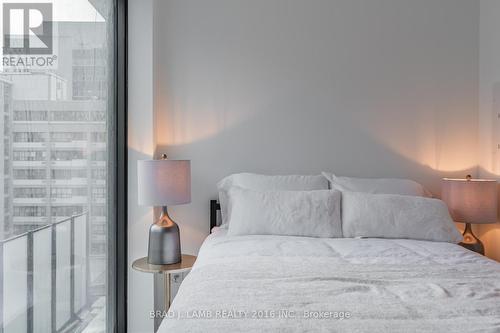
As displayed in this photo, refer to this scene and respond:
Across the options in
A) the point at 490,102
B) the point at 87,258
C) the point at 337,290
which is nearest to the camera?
the point at 337,290

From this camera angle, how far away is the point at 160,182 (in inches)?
98.3

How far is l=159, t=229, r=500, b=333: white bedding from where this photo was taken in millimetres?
1173

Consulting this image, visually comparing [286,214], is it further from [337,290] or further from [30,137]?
[30,137]

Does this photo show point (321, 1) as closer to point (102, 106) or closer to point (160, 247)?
point (102, 106)

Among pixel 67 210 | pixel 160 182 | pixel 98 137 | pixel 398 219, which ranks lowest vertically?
pixel 398 219

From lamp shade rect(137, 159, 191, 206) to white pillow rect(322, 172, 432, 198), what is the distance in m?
1.13

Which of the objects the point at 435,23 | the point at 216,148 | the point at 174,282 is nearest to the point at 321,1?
the point at 435,23

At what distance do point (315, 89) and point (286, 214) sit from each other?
1.10 m

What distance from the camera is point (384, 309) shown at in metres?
1.27

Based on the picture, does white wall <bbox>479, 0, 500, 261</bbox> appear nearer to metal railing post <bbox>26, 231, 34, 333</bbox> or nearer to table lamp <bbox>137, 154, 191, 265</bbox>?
table lamp <bbox>137, 154, 191, 265</bbox>

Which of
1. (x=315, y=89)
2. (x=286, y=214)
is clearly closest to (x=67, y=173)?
(x=286, y=214)

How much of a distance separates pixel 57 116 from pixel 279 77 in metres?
1.73

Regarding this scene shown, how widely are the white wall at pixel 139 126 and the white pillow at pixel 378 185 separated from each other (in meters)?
1.37

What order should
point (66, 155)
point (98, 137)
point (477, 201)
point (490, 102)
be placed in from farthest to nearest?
1. point (490, 102)
2. point (477, 201)
3. point (98, 137)
4. point (66, 155)
